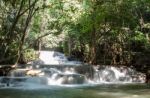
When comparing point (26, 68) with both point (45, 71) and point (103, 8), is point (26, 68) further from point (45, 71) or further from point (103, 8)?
point (103, 8)

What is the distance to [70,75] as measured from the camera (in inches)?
808

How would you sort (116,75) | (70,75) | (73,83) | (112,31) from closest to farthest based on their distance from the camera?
(73,83) → (70,75) → (116,75) → (112,31)

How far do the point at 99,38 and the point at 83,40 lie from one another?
3224 millimetres

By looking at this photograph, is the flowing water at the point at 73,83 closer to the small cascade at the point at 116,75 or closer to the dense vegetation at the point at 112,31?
the small cascade at the point at 116,75

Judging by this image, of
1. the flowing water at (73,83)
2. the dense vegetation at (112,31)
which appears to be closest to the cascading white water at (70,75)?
the flowing water at (73,83)

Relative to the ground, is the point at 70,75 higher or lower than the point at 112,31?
lower

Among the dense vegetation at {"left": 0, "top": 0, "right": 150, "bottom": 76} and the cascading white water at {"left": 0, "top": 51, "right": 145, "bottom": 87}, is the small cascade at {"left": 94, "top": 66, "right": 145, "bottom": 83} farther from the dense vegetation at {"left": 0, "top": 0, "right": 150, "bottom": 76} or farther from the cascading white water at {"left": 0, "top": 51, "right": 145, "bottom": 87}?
the dense vegetation at {"left": 0, "top": 0, "right": 150, "bottom": 76}

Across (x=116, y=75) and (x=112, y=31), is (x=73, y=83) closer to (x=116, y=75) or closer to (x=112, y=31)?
(x=116, y=75)

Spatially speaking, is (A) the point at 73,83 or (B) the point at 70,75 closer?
(A) the point at 73,83

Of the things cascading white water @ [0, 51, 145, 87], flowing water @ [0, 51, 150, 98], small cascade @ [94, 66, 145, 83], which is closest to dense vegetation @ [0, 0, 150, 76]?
small cascade @ [94, 66, 145, 83]

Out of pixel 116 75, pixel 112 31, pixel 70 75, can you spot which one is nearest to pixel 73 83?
pixel 70 75

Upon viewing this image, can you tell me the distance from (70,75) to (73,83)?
19.3 inches

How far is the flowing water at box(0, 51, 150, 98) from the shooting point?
15625mm

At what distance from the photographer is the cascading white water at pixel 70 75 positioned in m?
20.1
